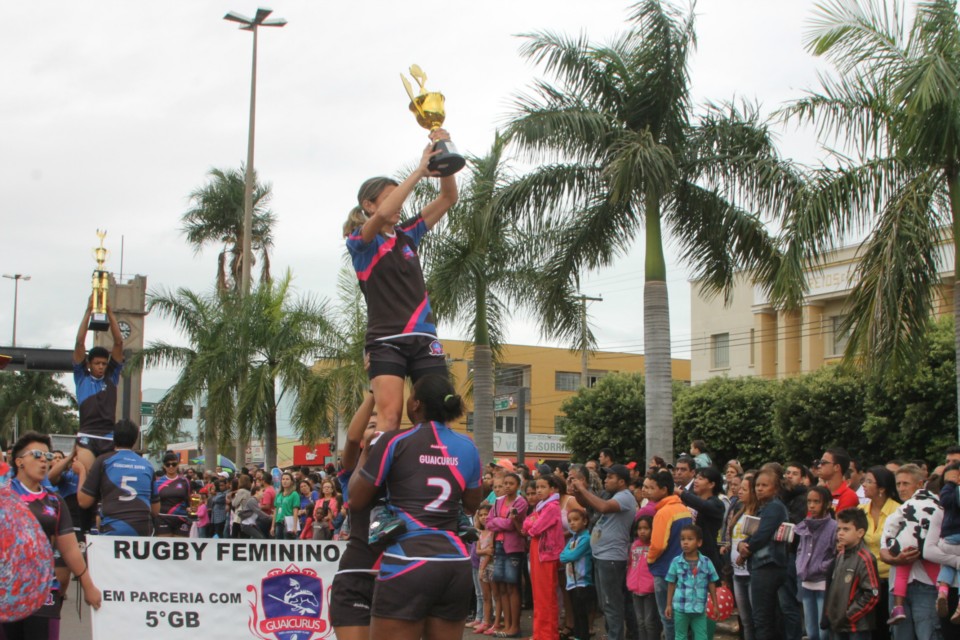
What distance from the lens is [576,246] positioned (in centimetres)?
1681

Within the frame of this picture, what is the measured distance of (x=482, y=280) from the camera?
19.2 meters

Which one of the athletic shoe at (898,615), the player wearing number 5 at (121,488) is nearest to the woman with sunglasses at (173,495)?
the player wearing number 5 at (121,488)

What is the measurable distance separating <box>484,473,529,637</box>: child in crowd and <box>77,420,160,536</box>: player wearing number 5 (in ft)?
14.2

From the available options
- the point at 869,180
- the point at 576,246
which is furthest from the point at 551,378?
the point at 869,180

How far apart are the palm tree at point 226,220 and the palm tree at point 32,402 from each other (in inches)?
1108

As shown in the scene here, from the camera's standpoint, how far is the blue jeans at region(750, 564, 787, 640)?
375 inches

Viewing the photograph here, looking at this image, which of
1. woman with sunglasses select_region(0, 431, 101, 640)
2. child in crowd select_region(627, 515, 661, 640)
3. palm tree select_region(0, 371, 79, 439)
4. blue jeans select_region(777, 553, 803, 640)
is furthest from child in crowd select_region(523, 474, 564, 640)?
palm tree select_region(0, 371, 79, 439)

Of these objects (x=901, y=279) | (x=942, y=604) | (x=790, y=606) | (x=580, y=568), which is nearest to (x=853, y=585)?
(x=942, y=604)

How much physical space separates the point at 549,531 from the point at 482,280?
8198 mm

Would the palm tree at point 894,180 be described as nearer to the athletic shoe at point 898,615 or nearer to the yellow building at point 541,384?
the athletic shoe at point 898,615

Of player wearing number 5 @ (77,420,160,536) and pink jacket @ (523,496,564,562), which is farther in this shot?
pink jacket @ (523,496,564,562)

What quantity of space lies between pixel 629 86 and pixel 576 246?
2.56m

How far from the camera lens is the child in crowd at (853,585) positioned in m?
8.41

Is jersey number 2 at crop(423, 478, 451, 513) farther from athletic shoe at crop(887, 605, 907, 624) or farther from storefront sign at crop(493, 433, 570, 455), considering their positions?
storefront sign at crop(493, 433, 570, 455)
